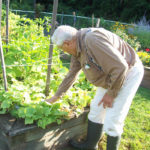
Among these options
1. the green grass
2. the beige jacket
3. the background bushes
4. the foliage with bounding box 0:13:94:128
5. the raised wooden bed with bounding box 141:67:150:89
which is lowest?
the green grass

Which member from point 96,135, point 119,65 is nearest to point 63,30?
point 119,65

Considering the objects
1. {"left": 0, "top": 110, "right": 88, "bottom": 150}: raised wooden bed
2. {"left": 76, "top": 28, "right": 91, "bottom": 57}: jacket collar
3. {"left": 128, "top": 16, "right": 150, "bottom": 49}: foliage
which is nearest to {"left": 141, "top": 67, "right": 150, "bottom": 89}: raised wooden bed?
{"left": 0, "top": 110, "right": 88, "bottom": 150}: raised wooden bed

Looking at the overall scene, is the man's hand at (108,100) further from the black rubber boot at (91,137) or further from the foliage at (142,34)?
the foliage at (142,34)

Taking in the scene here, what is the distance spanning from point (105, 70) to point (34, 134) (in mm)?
1028

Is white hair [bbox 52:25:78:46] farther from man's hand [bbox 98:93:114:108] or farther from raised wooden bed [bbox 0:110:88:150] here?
raised wooden bed [bbox 0:110:88:150]

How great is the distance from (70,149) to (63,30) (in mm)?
1563

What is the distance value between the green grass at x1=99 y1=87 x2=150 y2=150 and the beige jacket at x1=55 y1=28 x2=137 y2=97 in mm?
1173

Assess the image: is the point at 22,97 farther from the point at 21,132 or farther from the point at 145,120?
the point at 145,120

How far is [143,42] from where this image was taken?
8352 mm

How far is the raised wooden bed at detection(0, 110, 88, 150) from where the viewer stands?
194 centimetres

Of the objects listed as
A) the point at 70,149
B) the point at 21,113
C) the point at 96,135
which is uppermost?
the point at 21,113

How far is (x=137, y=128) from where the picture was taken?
9.98ft

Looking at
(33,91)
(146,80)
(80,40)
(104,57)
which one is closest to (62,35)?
(80,40)

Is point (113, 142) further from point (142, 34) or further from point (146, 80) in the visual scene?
point (142, 34)
